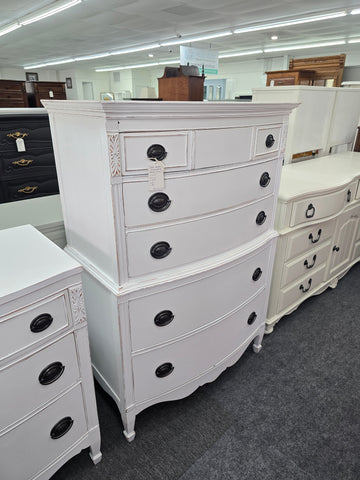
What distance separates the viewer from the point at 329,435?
146cm

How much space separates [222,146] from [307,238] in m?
1.10

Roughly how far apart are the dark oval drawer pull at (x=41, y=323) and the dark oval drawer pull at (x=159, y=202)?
1.50 feet

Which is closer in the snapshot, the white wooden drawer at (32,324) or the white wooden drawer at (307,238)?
the white wooden drawer at (32,324)

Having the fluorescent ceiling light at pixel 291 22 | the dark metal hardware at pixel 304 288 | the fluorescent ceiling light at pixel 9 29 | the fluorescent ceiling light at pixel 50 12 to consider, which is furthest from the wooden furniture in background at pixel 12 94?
the fluorescent ceiling light at pixel 291 22

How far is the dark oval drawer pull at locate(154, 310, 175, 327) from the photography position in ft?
4.08

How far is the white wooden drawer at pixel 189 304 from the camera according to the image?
1213mm

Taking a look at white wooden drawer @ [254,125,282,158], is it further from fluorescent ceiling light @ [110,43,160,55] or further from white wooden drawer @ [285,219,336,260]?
fluorescent ceiling light @ [110,43,160,55]

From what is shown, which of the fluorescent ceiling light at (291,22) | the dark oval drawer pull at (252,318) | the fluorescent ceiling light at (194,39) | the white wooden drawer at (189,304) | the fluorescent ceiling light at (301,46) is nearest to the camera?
the white wooden drawer at (189,304)

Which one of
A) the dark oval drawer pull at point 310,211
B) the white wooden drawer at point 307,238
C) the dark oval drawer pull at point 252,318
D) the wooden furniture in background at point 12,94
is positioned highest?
the wooden furniture in background at point 12,94

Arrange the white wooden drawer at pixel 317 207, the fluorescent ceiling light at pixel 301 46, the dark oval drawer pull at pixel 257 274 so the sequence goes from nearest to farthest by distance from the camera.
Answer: the dark oval drawer pull at pixel 257 274 < the white wooden drawer at pixel 317 207 < the fluorescent ceiling light at pixel 301 46

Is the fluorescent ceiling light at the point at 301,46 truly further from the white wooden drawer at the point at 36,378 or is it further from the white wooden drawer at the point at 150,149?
the white wooden drawer at the point at 36,378

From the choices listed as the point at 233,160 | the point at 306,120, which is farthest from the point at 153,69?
the point at 233,160

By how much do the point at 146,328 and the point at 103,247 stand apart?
1.15 ft

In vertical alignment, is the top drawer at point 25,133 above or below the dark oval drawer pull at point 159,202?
above
